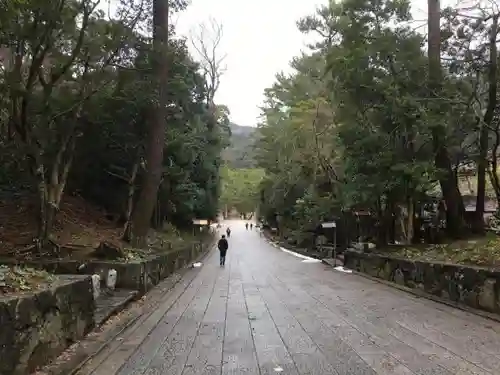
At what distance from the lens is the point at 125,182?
24250mm

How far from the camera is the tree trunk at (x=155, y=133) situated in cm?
1581

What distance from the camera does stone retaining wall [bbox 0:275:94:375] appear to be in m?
4.57

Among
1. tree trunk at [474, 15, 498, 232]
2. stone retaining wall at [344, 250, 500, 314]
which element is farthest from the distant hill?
stone retaining wall at [344, 250, 500, 314]

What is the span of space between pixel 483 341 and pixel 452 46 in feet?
36.5

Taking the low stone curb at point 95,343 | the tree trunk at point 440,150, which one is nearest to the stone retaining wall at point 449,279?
the tree trunk at point 440,150

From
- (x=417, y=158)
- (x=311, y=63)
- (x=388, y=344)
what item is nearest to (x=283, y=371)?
(x=388, y=344)

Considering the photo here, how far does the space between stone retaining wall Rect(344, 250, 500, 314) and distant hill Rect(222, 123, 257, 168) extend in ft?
167

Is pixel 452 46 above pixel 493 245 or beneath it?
above

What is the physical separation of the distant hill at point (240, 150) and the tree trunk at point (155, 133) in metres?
48.0

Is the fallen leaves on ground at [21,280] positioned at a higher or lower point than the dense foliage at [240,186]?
lower

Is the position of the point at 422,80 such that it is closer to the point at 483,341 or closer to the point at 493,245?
the point at 493,245

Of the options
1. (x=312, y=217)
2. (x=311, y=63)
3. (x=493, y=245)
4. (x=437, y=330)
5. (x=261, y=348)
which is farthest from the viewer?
(x=311, y=63)

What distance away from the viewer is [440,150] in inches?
644

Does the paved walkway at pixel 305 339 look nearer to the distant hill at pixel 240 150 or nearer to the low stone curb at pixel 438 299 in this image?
the low stone curb at pixel 438 299
